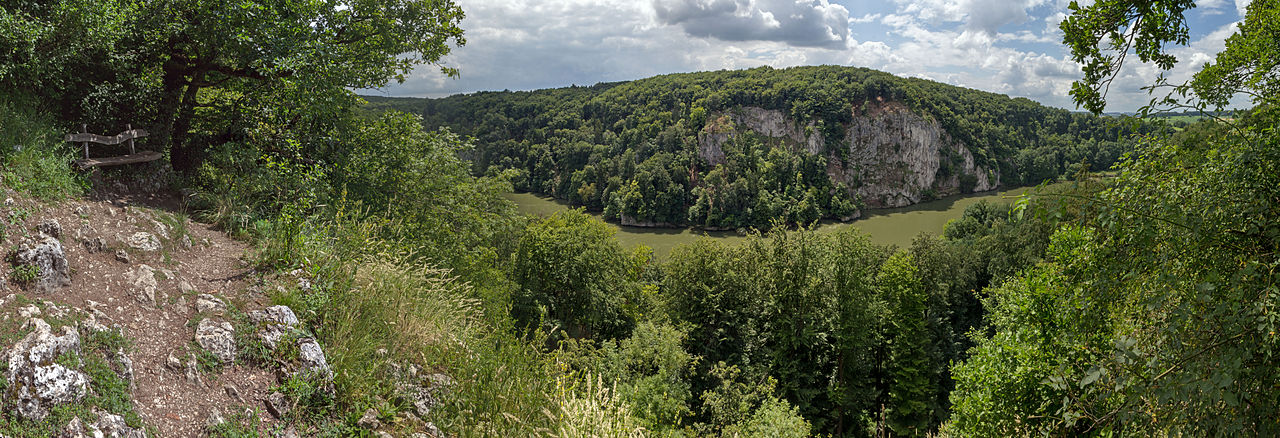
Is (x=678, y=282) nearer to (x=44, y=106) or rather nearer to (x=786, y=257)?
(x=786, y=257)

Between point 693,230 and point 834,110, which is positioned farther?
point 834,110

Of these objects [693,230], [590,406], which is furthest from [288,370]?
[693,230]

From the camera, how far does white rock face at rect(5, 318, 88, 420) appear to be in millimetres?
2814

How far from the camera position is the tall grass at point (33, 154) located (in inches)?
191

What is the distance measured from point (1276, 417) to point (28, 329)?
6691 millimetres

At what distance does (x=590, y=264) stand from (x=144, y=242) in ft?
48.4

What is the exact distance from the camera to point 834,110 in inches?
3688

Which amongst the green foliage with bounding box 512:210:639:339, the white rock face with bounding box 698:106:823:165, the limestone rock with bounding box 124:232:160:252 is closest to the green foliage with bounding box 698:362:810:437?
the green foliage with bounding box 512:210:639:339

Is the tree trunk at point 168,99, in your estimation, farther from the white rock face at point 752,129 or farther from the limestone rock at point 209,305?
the white rock face at point 752,129

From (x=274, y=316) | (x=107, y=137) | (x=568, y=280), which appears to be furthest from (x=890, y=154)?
(x=274, y=316)

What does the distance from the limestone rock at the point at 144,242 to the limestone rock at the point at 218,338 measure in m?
1.46

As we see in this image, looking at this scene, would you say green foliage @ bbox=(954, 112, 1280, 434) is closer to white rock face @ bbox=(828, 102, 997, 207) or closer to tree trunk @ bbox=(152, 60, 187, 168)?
tree trunk @ bbox=(152, 60, 187, 168)

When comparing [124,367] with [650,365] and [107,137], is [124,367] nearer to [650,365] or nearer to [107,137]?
[107,137]

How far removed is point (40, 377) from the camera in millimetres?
2908
